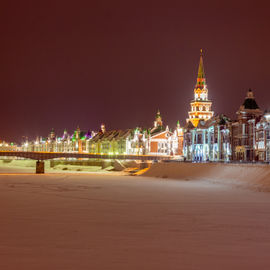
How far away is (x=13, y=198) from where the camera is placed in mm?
30578

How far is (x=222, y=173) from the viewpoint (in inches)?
2085

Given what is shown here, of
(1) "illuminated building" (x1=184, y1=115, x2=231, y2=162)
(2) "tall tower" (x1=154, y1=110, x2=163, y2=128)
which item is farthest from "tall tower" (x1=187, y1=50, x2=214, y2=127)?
(1) "illuminated building" (x1=184, y1=115, x2=231, y2=162)

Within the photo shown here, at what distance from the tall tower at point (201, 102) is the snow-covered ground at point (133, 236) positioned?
395ft

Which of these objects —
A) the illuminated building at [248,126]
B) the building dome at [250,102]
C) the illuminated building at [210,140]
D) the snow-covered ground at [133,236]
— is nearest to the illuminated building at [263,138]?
the illuminated building at [248,126]

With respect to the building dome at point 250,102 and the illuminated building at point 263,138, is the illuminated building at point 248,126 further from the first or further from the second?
the illuminated building at point 263,138

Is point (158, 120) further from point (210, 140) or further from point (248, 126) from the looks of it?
point (248, 126)

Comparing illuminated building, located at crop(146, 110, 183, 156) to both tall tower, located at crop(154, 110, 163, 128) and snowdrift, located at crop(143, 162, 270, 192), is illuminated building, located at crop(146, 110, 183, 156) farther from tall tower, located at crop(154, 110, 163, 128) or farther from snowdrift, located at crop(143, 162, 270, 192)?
snowdrift, located at crop(143, 162, 270, 192)

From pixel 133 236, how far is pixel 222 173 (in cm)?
3786

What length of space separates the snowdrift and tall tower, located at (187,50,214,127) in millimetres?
74023

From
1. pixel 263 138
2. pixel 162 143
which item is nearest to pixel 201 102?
pixel 162 143

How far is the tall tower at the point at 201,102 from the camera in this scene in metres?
147

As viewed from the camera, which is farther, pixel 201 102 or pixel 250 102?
pixel 201 102

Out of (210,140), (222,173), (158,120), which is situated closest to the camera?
(222,173)

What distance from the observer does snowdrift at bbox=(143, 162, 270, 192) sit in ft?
139
